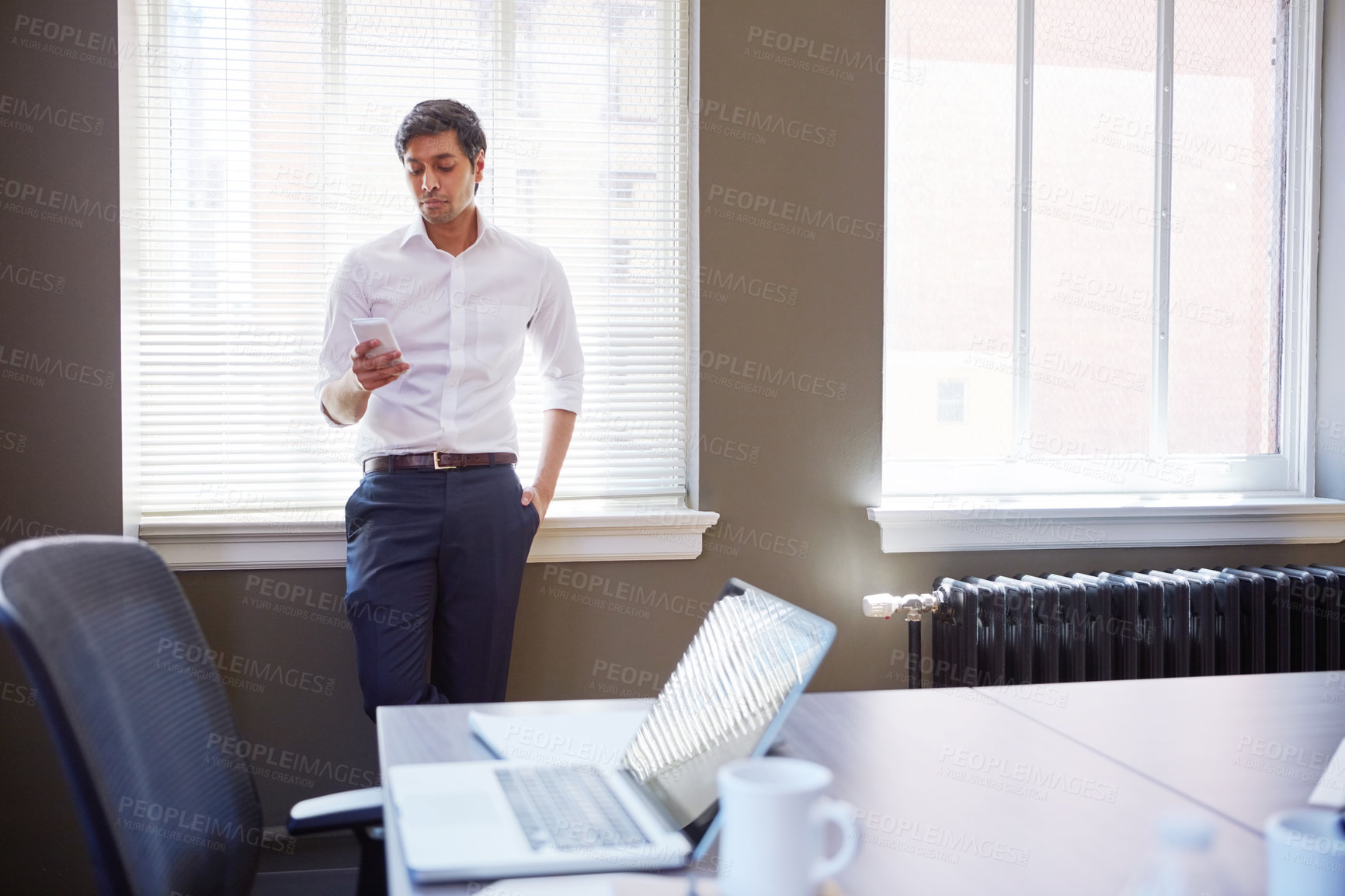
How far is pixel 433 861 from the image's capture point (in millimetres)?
896

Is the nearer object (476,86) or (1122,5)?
Result: (476,86)

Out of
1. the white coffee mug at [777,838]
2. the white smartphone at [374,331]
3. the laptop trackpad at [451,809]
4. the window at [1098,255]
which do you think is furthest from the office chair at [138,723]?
the window at [1098,255]

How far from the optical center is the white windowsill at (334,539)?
99.6 inches

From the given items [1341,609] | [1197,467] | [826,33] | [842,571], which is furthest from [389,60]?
[1341,609]

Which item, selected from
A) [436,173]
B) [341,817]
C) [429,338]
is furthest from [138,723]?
[436,173]

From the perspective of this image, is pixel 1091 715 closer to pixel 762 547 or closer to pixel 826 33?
pixel 762 547

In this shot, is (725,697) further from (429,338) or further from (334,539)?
(334,539)

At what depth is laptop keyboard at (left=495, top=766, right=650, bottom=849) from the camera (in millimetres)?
959

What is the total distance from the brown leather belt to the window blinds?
14.5 inches

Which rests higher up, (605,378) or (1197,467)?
(605,378)

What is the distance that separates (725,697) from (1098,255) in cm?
247

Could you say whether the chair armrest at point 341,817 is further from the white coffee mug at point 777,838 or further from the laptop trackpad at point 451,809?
the white coffee mug at point 777,838

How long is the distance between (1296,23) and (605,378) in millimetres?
2350

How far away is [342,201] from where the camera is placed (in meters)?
2.64
